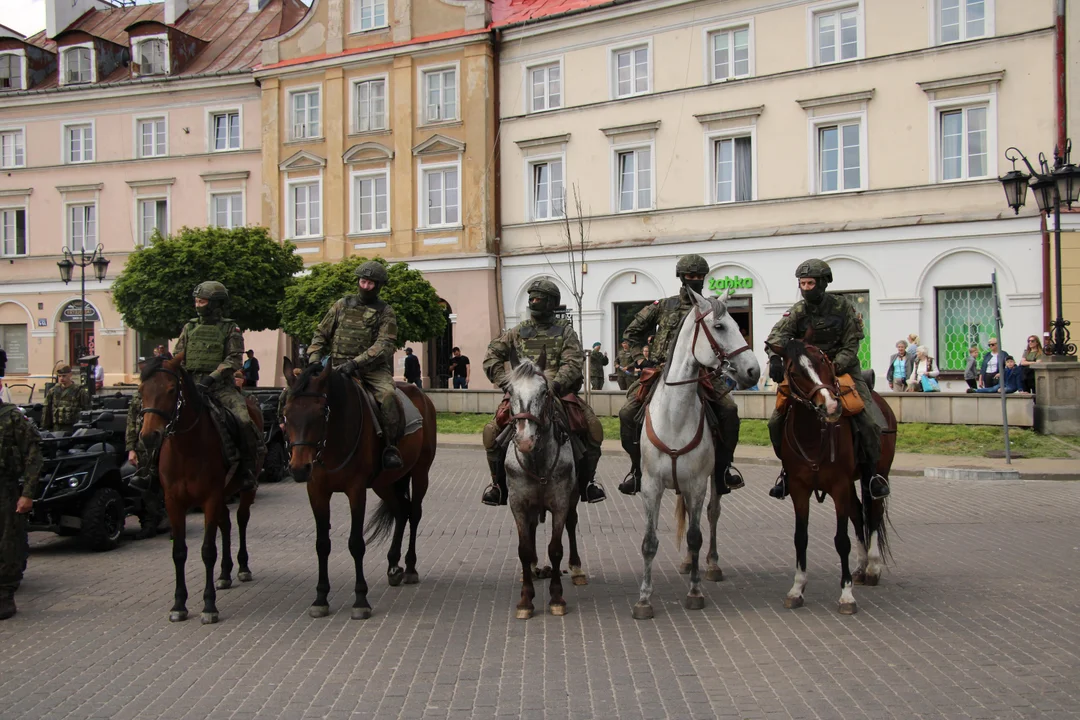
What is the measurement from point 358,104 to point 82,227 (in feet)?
46.4

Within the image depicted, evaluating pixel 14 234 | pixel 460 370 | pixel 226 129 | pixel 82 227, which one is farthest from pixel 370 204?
pixel 14 234

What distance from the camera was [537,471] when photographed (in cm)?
749

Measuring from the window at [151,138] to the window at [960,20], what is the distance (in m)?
29.9

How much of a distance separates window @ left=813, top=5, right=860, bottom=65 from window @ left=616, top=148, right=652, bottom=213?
6.13m

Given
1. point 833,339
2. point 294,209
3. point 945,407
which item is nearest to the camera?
point 833,339

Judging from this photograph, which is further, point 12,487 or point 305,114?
point 305,114

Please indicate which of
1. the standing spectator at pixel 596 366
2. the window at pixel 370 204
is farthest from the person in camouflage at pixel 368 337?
the window at pixel 370 204

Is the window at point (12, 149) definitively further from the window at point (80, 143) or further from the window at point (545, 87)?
the window at point (545, 87)

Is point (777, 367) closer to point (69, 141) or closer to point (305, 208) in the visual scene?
point (305, 208)

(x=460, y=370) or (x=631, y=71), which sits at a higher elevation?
(x=631, y=71)

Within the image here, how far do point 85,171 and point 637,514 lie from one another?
36205mm

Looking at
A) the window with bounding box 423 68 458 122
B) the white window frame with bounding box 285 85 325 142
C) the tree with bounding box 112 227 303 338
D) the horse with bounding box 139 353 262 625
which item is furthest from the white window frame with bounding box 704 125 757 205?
the horse with bounding box 139 353 262 625

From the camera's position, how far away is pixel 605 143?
3256 centimetres

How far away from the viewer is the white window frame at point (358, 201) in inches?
1415
